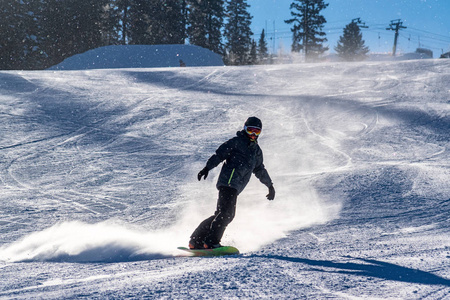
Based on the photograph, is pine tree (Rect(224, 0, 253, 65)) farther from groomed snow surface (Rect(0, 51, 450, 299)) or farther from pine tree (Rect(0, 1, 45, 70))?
groomed snow surface (Rect(0, 51, 450, 299))

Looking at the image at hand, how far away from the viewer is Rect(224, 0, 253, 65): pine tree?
55875 mm

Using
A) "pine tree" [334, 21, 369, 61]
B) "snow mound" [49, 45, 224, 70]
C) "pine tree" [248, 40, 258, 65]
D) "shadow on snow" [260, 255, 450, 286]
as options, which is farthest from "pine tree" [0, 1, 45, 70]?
"pine tree" [334, 21, 369, 61]

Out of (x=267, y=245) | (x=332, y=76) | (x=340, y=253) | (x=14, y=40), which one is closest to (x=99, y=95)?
(x=332, y=76)

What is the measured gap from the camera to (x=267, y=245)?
A: 5039 millimetres

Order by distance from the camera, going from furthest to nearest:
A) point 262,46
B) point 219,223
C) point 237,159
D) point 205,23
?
point 262,46, point 205,23, point 237,159, point 219,223

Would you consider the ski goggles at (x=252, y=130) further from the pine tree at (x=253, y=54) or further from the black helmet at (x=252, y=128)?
the pine tree at (x=253, y=54)

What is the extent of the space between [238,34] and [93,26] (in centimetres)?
2118

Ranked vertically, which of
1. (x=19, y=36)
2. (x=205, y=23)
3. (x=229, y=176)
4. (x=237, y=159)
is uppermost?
(x=205, y=23)

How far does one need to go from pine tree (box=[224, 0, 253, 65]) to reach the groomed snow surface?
131ft

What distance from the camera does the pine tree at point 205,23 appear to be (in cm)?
4841

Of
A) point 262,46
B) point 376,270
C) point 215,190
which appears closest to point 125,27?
point 262,46

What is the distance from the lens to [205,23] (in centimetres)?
4869

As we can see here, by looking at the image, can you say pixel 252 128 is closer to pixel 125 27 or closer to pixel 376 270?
pixel 376 270

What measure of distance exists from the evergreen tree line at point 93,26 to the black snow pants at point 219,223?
38152 millimetres
